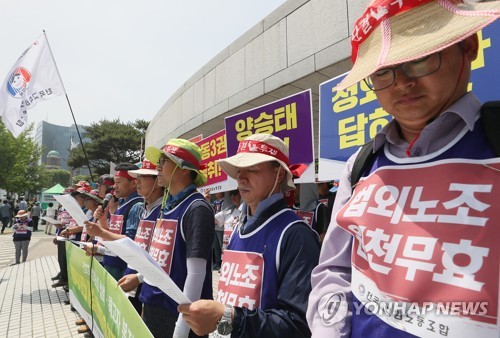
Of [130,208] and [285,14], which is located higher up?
[285,14]

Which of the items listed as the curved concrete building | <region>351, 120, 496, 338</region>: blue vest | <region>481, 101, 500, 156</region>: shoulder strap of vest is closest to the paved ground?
the curved concrete building

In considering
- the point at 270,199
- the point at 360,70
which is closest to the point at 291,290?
the point at 270,199

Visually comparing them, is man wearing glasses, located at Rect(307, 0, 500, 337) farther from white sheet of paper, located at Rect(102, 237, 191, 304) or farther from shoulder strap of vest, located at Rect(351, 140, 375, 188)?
white sheet of paper, located at Rect(102, 237, 191, 304)

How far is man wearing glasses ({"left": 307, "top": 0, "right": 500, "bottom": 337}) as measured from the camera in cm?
A: 75

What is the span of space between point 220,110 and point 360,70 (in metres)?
7.15

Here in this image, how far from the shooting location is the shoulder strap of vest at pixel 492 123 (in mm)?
783

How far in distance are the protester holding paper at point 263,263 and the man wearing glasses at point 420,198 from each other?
1.21ft

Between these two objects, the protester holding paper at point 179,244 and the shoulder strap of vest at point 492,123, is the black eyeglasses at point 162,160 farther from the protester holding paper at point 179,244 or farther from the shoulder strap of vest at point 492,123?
the shoulder strap of vest at point 492,123

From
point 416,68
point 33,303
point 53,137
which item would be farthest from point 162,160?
point 53,137

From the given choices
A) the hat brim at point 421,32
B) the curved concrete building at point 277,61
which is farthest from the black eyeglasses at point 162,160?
the curved concrete building at point 277,61

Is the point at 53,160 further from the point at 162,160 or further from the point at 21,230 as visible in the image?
the point at 162,160

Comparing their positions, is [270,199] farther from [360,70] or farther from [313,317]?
[360,70]

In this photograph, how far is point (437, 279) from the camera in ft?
2.55

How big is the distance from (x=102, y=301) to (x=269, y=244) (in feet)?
7.25
